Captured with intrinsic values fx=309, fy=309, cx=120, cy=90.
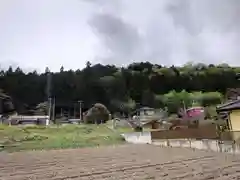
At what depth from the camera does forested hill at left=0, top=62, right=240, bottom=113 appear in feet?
174

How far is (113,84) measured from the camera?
2178 inches

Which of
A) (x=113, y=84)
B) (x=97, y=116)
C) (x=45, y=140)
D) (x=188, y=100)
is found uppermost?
(x=113, y=84)

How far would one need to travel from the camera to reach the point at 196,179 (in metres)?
6.67

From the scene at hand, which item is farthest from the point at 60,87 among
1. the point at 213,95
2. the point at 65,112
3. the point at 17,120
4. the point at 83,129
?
the point at 83,129

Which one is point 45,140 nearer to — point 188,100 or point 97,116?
point 97,116

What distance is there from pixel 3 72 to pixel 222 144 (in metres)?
51.1

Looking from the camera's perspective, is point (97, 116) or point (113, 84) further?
point (113, 84)

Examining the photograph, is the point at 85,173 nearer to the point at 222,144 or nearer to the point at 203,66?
the point at 222,144

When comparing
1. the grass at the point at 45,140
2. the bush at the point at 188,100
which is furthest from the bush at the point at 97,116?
the grass at the point at 45,140

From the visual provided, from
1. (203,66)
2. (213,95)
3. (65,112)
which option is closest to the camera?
(213,95)

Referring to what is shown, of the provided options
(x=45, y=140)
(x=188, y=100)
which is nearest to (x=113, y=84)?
(x=188, y=100)

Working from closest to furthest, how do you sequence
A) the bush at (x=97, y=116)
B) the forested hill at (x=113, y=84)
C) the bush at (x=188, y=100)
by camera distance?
the bush at (x=97, y=116) → the bush at (x=188, y=100) → the forested hill at (x=113, y=84)

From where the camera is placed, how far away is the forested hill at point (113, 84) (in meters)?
53.0

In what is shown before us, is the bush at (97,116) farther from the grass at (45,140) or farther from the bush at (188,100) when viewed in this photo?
the grass at (45,140)
